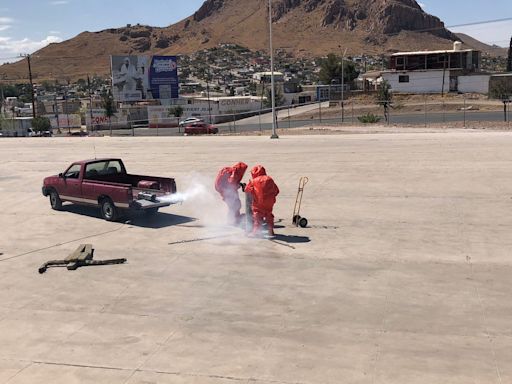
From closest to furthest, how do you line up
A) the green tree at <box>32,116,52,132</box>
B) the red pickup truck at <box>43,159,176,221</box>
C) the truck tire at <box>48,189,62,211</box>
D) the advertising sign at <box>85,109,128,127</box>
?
the red pickup truck at <box>43,159,176,221</box> → the truck tire at <box>48,189,62,211</box> → the green tree at <box>32,116,52,132</box> → the advertising sign at <box>85,109,128,127</box>

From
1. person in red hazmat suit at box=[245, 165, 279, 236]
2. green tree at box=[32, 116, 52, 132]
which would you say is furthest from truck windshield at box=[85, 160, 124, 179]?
green tree at box=[32, 116, 52, 132]

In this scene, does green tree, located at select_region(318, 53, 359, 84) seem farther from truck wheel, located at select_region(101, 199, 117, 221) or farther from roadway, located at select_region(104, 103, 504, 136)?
truck wheel, located at select_region(101, 199, 117, 221)

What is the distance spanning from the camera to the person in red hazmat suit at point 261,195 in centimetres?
1257

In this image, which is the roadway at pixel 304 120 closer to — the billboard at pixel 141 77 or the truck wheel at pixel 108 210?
the billboard at pixel 141 77

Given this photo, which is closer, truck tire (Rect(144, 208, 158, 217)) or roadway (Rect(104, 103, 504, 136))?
truck tire (Rect(144, 208, 158, 217))

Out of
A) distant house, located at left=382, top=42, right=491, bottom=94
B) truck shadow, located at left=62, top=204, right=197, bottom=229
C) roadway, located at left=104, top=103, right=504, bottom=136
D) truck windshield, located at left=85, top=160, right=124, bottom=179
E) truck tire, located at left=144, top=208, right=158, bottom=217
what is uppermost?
distant house, located at left=382, top=42, right=491, bottom=94

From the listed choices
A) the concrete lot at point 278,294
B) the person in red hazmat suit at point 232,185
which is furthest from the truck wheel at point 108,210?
the person in red hazmat suit at point 232,185

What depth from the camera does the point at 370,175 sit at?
21.4 metres

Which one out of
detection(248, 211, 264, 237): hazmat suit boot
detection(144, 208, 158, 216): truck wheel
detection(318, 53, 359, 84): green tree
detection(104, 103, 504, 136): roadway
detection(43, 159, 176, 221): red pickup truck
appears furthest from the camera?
detection(318, 53, 359, 84): green tree

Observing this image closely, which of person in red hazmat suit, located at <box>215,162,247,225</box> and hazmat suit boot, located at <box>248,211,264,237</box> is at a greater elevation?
person in red hazmat suit, located at <box>215,162,247,225</box>

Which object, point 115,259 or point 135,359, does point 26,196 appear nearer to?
point 115,259

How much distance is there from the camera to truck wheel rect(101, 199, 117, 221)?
1513cm

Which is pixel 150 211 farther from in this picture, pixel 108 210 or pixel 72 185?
pixel 72 185

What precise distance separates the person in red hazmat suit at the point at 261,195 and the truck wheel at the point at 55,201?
741 cm
